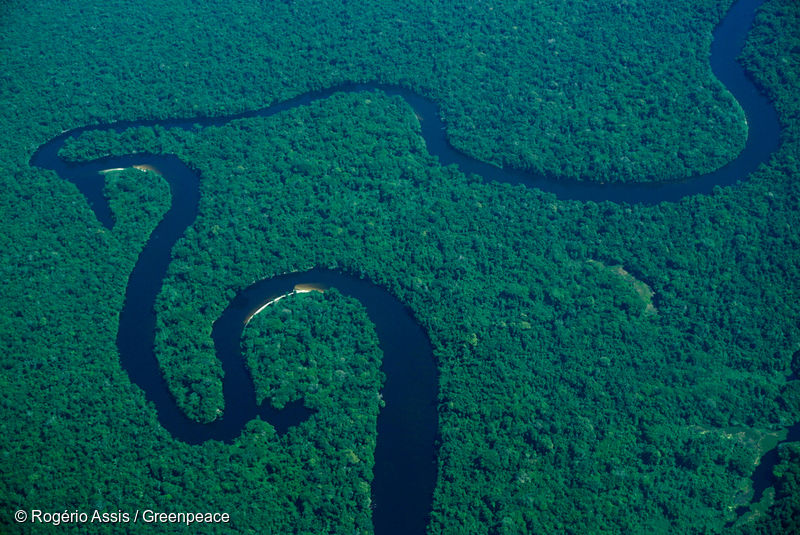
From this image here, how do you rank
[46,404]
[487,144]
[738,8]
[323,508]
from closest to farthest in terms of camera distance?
[323,508]
[46,404]
[487,144]
[738,8]

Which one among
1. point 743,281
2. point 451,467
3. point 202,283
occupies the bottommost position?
point 202,283

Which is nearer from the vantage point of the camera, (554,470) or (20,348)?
(554,470)

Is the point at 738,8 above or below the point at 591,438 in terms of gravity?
above

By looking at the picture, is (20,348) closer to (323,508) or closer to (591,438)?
(323,508)

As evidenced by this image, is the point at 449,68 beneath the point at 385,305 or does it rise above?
above

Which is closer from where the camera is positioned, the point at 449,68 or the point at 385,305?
the point at 385,305

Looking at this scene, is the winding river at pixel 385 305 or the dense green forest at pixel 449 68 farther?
the dense green forest at pixel 449 68

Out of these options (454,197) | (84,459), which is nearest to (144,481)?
(84,459)

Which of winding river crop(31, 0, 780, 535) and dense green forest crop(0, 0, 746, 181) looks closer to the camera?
winding river crop(31, 0, 780, 535)
